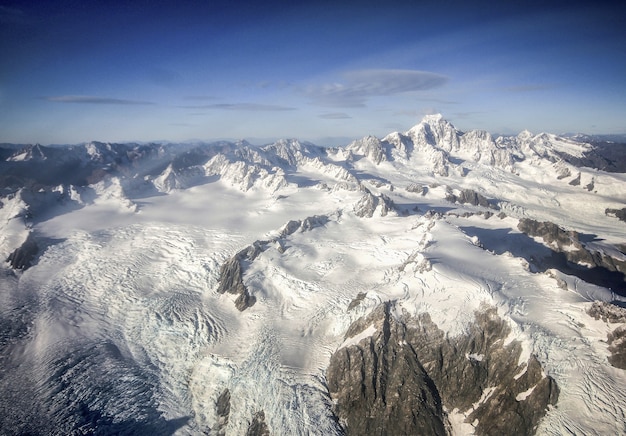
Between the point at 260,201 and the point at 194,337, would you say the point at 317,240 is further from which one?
the point at 260,201

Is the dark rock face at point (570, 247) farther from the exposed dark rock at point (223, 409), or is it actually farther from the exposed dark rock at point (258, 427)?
the exposed dark rock at point (223, 409)

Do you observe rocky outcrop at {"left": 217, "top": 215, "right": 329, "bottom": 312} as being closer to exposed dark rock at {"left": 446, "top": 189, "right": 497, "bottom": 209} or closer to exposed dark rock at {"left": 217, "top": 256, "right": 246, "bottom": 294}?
exposed dark rock at {"left": 217, "top": 256, "right": 246, "bottom": 294}

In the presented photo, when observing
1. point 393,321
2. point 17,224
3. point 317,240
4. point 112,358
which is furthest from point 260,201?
point 393,321

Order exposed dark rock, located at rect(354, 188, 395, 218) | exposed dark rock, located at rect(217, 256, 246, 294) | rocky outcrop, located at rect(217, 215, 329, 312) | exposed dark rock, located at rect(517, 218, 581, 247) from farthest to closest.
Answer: exposed dark rock, located at rect(354, 188, 395, 218) → exposed dark rock, located at rect(517, 218, 581, 247) → exposed dark rock, located at rect(217, 256, 246, 294) → rocky outcrop, located at rect(217, 215, 329, 312)

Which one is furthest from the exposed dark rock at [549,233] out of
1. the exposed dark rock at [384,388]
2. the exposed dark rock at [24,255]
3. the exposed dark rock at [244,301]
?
the exposed dark rock at [24,255]

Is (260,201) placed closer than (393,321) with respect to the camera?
No

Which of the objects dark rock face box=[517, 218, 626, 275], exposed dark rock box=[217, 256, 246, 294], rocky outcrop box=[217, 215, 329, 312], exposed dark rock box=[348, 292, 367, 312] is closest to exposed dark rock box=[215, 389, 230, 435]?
rocky outcrop box=[217, 215, 329, 312]

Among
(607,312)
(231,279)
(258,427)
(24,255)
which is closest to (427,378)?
(607,312)
